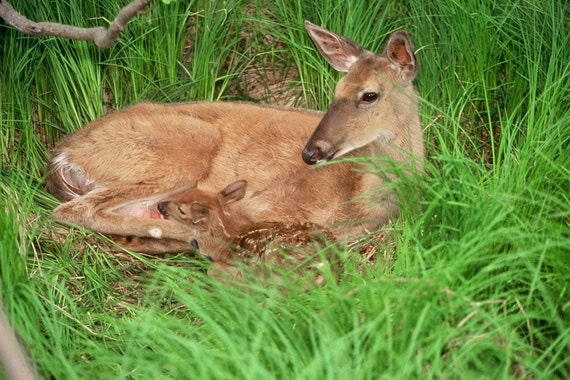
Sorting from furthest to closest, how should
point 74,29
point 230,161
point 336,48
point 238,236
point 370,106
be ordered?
point 230,161
point 336,48
point 74,29
point 370,106
point 238,236

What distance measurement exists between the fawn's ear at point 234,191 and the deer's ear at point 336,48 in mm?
914

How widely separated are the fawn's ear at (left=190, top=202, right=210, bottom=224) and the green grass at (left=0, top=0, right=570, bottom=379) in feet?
0.95

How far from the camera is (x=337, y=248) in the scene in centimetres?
485

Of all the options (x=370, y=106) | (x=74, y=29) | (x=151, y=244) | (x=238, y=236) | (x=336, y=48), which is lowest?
(x=151, y=244)

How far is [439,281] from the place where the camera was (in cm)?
367

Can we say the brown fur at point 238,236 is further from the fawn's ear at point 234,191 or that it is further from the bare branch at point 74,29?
the bare branch at point 74,29

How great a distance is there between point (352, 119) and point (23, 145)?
2.17 meters

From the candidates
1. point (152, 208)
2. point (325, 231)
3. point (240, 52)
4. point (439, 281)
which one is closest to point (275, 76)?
point (240, 52)

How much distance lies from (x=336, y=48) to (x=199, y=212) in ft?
4.13

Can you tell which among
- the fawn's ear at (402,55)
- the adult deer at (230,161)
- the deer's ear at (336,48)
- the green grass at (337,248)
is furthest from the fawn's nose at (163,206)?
the fawn's ear at (402,55)

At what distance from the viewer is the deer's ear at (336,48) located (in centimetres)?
540

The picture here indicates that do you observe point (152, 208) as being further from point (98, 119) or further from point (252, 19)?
point (252, 19)

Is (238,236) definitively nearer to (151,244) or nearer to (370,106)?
(151,244)

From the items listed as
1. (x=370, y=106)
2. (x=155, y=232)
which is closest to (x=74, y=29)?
(x=155, y=232)
